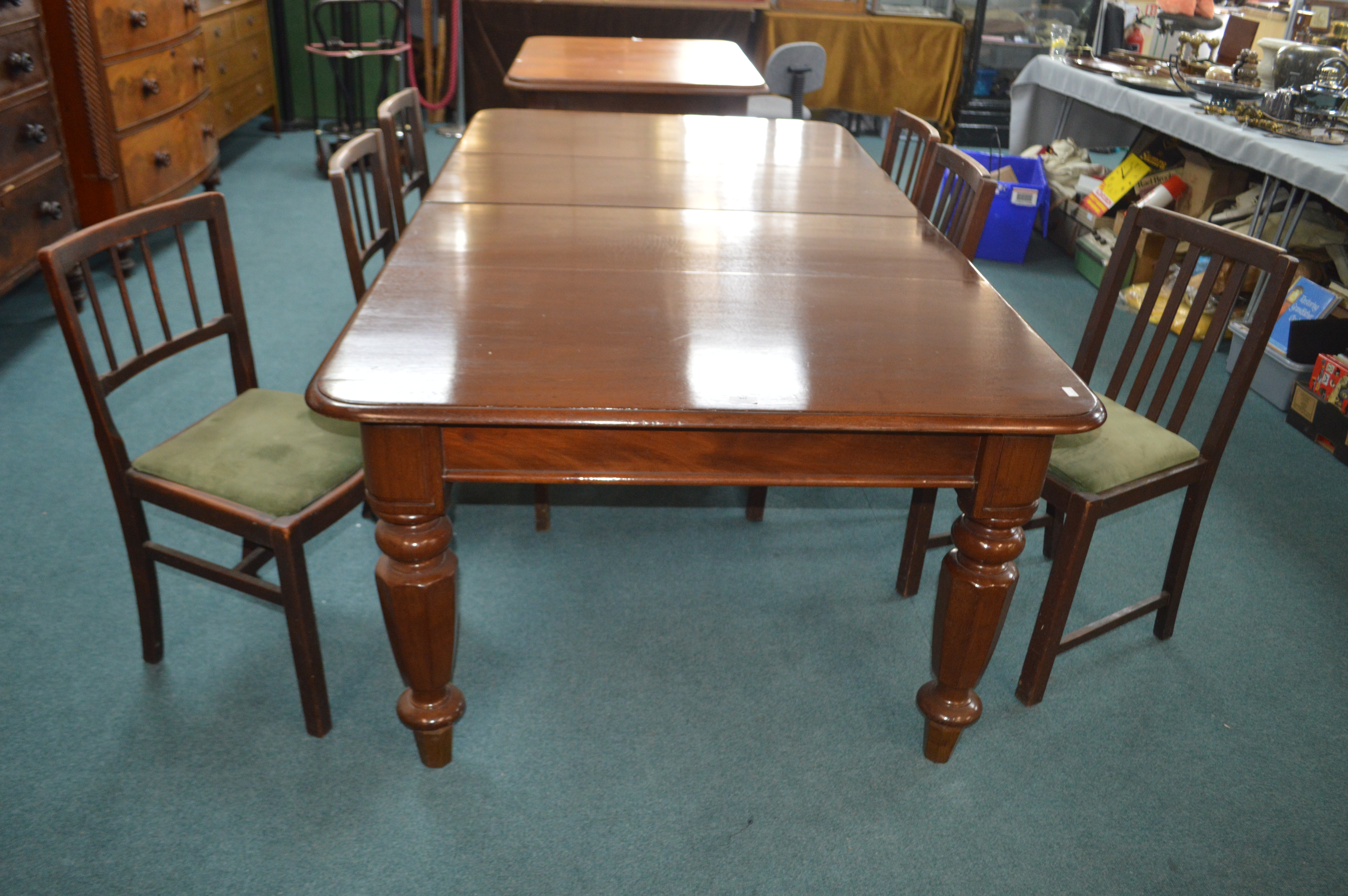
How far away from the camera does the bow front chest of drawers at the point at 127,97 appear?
301 centimetres

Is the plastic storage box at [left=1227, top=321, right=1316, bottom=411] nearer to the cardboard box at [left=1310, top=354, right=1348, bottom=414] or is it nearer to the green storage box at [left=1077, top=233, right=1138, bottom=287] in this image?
the cardboard box at [left=1310, top=354, right=1348, bottom=414]

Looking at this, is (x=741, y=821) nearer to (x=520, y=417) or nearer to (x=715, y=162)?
(x=520, y=417)

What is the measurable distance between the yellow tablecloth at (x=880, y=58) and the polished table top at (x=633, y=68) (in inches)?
57.7

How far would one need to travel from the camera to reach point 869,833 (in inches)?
57.6

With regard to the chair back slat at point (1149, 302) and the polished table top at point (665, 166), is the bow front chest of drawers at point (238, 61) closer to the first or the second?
the polished table top at point (665, 166)

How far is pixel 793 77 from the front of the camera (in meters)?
4.33

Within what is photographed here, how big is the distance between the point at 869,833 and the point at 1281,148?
2434 mm

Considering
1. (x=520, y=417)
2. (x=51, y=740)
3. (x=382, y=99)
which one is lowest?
(x=51, y=740)

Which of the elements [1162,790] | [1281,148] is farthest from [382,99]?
[1162,790]

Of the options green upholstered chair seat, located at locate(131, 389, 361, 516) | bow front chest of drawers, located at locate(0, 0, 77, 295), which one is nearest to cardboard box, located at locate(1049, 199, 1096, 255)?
green upholstered chair seat, located at locate(131, 389, 361, 516)

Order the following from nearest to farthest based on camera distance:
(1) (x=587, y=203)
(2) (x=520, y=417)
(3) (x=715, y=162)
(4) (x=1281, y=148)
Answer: (2) (x=520, y=417) → (1) (x=587, y=203) → (3) (x=715, y=162) → (4) (x=1281, y=148)

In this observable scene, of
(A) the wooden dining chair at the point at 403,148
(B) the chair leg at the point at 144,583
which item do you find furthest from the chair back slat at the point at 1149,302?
(B) the chair leg at the point at 144,583

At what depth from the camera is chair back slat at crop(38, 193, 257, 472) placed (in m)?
1.34

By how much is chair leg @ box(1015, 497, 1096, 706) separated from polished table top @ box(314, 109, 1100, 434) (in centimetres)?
38
